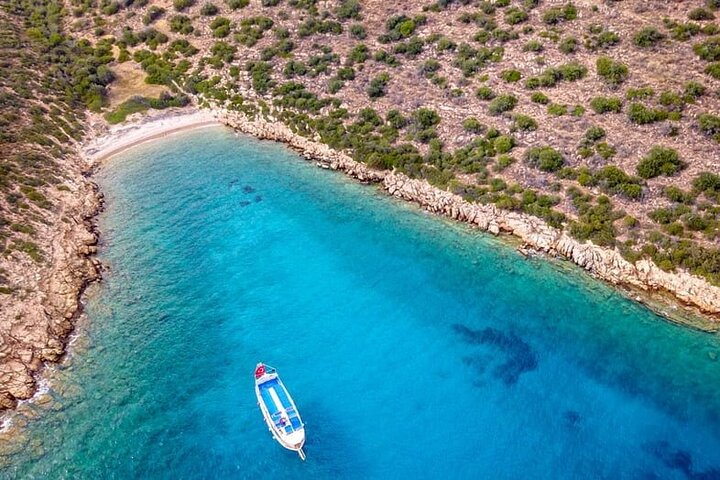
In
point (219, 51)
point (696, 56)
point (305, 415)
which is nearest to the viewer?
point (305, 415)

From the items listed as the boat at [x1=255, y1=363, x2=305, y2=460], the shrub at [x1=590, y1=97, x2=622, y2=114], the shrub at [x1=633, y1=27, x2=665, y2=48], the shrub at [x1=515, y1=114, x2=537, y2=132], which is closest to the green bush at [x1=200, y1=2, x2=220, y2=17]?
the shrub at [x1=515, y1=114, x2=537, y2=132]

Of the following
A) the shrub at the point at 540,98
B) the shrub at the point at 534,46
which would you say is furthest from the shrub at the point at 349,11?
the shrub at the point at 540,98

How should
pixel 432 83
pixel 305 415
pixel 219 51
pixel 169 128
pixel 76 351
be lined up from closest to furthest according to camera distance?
pixel 305 415
pixel 76 351
pixel 432 83
pixel 169 128
pixel 219 51

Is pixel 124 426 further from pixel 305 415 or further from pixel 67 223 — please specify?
pixel 67 223

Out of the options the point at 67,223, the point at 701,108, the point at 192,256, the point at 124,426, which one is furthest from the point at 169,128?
the point at 701,108

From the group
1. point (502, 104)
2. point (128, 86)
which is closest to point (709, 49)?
point (502, 104)

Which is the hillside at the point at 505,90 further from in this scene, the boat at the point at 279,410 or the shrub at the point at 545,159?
the boat at the point at 279,410
